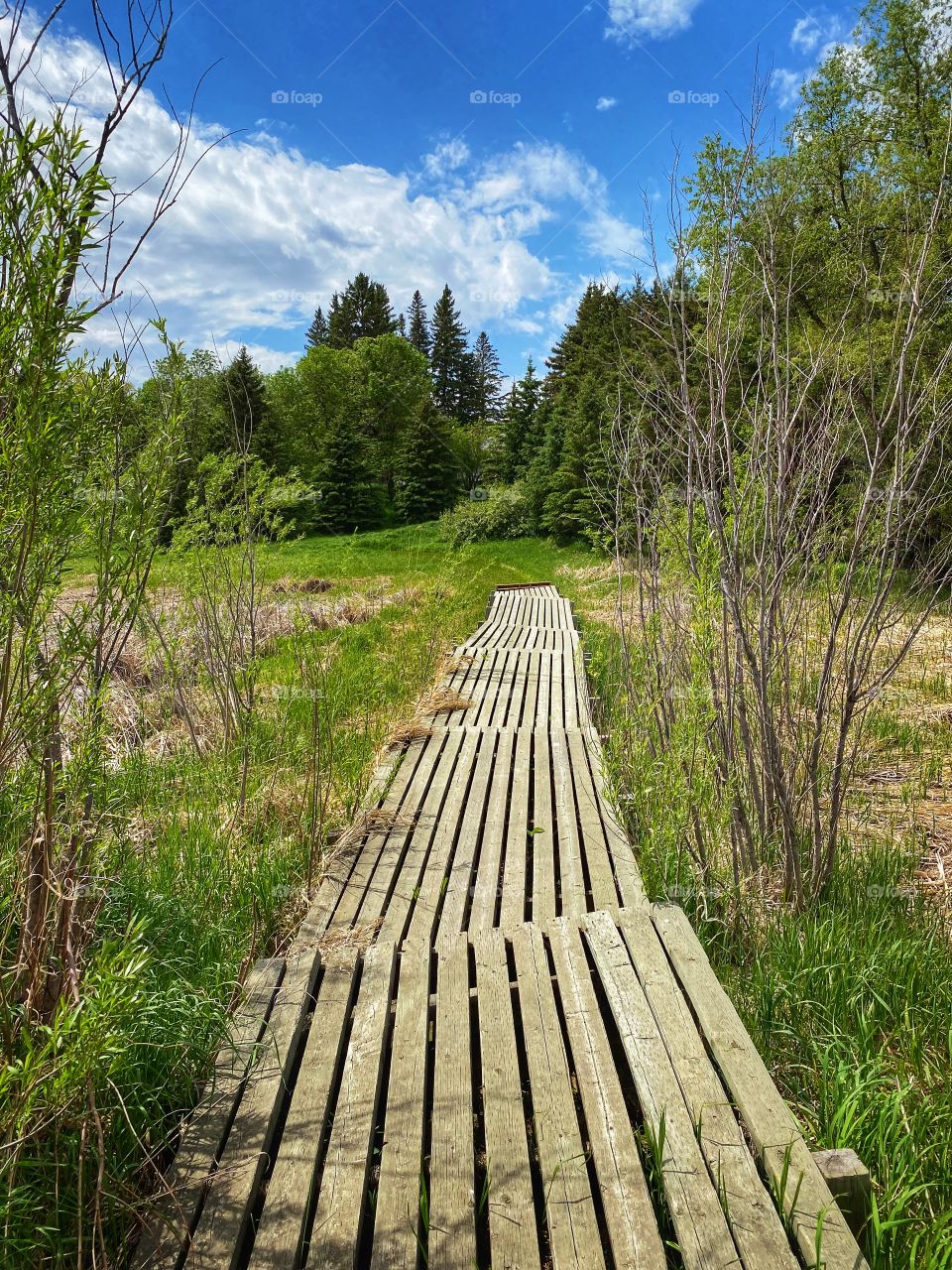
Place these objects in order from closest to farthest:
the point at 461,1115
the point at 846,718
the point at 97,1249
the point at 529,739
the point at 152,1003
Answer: the point at 97,1249 → the point at 461,1115 → the point at 152,1003 → the point at 846,718 → the point at 529,739

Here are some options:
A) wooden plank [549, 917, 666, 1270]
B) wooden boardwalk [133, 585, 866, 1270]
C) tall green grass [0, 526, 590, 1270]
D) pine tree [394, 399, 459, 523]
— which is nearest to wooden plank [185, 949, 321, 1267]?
wooden boardwalk [133, 585, 866, 1270]

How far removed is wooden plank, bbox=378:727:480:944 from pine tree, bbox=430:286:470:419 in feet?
168

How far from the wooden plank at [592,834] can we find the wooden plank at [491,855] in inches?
15.6

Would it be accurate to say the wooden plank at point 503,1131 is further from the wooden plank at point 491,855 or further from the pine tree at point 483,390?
the pine tree at point 483,390

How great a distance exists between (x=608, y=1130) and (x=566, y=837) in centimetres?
176

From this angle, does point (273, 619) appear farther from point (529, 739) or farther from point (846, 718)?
point (846, 718)

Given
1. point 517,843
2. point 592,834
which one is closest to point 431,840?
point 517,843

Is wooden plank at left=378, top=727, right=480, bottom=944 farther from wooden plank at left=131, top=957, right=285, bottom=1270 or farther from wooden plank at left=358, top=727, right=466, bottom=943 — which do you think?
wooden plank at left=131, top=957, right=285, bottom=1270

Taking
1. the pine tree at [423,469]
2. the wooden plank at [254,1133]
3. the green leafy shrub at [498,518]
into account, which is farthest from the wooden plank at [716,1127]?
the pine tree at [423,469]

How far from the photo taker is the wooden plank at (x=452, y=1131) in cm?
152

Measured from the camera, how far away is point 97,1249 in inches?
60.3

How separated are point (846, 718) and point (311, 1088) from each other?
2.26m

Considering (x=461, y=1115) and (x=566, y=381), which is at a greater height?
(x=566, y=381)

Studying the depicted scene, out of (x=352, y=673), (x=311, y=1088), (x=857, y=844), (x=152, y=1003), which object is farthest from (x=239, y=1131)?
(x=352, y=673)
